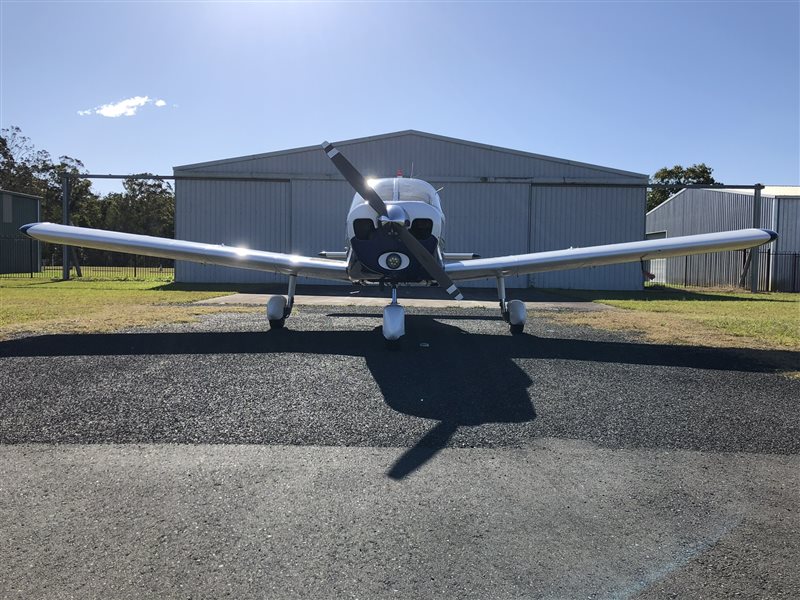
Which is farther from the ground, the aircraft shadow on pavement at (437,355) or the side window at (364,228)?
the side window at (364,228)

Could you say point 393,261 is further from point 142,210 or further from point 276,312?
point 142,210

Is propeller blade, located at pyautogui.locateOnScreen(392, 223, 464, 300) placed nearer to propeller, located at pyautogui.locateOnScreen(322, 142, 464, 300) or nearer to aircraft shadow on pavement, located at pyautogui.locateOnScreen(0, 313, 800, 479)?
propeller, located at pyautogui.locateOnScreen(322, 142, 464, 300)

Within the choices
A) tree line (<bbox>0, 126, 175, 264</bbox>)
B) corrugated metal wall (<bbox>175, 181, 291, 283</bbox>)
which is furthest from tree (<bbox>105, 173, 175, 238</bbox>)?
corrugated metal wall (<bbox>175, 181, 291, 283</bbox>)

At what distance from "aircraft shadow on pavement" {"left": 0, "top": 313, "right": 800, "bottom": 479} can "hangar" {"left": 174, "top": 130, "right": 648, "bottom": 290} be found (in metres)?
15.6

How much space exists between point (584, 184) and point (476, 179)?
17.2 ft

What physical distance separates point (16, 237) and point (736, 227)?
49084mm

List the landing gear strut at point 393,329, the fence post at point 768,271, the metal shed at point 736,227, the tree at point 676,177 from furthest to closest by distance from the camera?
the tree at point 676,177, the metal shed at point 736,227, the fence post at point 768,271, the landing gear strut at point 393,329

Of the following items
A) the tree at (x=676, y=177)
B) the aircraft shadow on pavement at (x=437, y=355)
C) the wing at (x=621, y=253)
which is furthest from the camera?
the tree at (x=676, y=177)

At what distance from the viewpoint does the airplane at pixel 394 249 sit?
9039 millimetres

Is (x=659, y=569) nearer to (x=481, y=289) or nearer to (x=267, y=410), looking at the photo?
(x=267, y=410)

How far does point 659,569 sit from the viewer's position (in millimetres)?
2777

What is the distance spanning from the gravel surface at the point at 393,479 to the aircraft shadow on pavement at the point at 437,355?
6 cm

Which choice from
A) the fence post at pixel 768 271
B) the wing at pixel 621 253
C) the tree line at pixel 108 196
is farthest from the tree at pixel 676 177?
the wing at pixel 621 253

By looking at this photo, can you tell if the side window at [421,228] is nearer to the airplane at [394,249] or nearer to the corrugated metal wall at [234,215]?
the airplane at [394,249]
